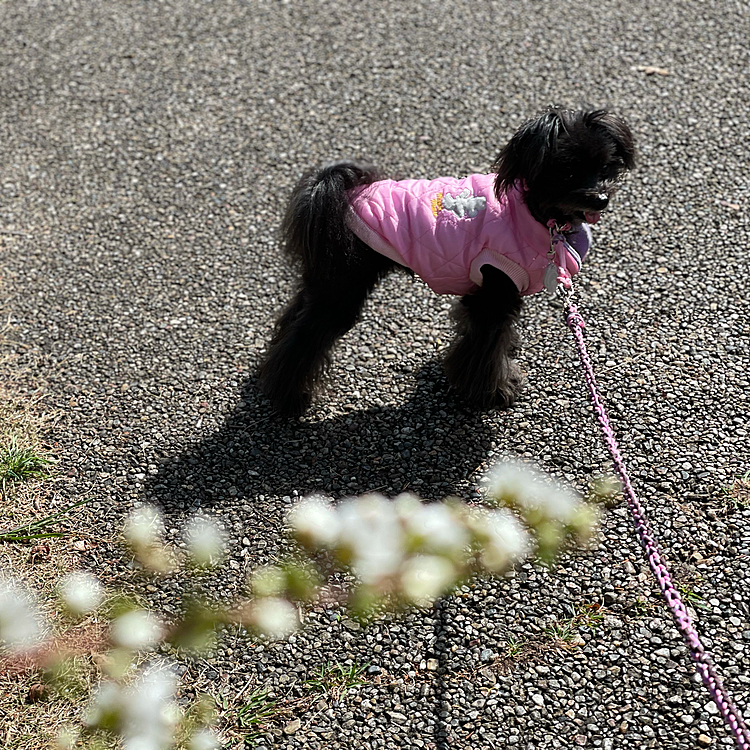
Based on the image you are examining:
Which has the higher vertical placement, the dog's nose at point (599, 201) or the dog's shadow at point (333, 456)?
the dog's nose at point (599, 201)

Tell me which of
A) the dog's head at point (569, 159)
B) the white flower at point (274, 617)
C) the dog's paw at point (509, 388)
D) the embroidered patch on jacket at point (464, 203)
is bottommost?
the white flower at point (274, 617)

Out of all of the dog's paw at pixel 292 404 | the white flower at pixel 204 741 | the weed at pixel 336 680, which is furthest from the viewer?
the dog's paw at pixel 292 404

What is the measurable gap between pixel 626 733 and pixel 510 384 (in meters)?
1.55

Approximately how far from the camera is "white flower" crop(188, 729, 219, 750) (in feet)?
8.35

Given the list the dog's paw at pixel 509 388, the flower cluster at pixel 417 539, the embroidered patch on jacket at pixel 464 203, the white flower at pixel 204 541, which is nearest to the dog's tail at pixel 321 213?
the embroidered patch on jacket at pixel 464 203

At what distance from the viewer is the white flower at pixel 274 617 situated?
2867 millimetres

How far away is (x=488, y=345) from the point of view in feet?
11.2

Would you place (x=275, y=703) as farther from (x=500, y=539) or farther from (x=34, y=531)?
(x=34, y=531)

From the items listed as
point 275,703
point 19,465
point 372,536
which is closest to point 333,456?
point 372,536

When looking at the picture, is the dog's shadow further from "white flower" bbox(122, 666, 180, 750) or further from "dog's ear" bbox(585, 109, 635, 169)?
"dog's ear" bbox(585, 109, 635, 169)

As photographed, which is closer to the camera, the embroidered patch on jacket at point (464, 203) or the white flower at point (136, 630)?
the white flower at point (136, 630)

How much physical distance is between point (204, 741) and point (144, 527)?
0.98 meters

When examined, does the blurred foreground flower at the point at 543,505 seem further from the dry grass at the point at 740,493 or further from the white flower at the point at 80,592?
the white flower at the point at 80,592

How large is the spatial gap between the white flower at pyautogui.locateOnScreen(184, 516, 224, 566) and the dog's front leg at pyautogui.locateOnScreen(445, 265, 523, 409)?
3.98 feet
